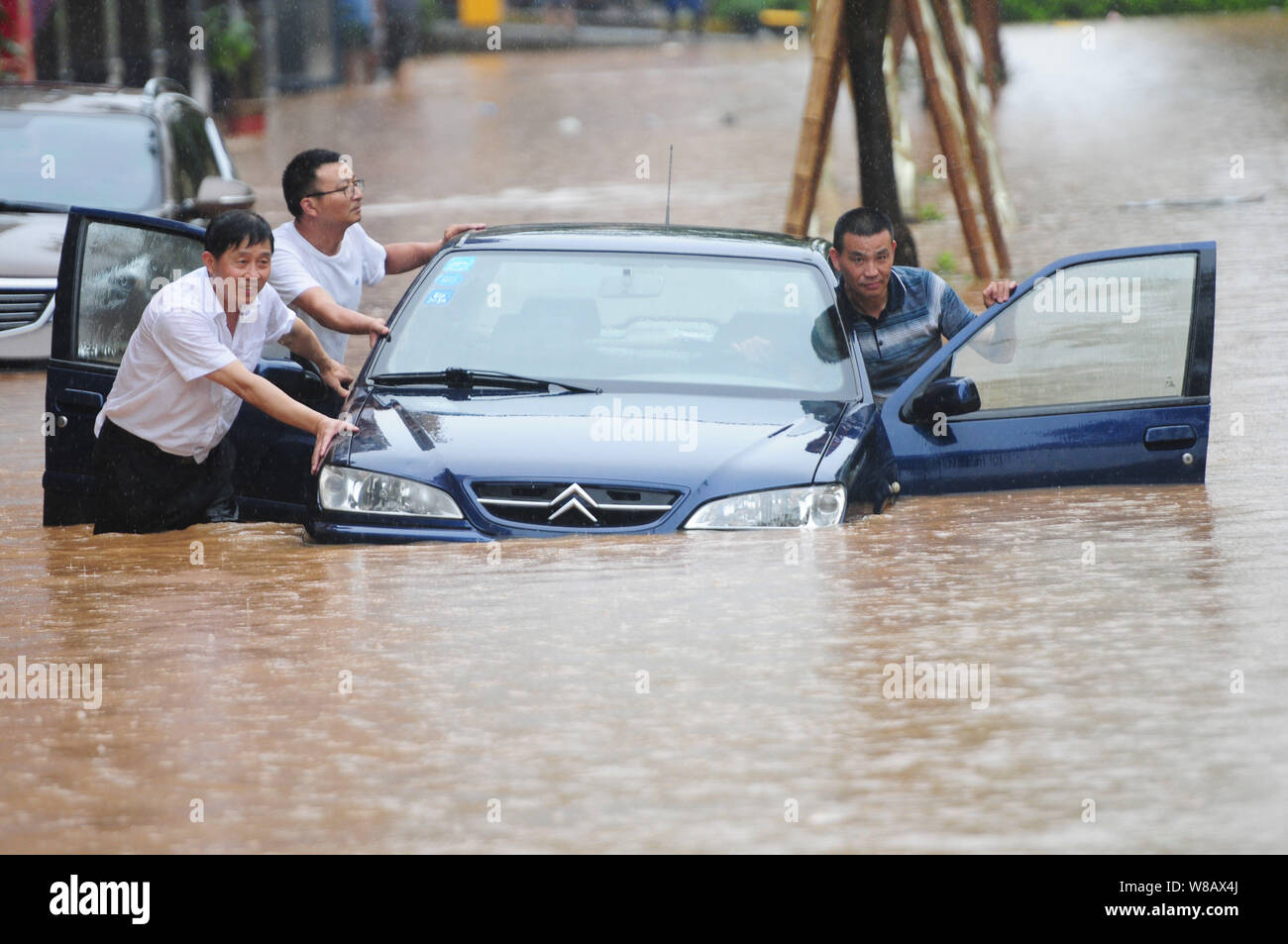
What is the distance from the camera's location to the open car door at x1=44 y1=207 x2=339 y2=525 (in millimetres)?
7617

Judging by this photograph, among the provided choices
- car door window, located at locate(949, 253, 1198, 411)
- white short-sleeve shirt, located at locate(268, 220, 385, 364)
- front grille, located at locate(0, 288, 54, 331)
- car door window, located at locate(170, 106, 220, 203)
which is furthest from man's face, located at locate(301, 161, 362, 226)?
car door window, located at locate(170, 106, 220, 203)

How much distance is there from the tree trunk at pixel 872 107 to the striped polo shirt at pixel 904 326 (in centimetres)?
600

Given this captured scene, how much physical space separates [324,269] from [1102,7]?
168 feet

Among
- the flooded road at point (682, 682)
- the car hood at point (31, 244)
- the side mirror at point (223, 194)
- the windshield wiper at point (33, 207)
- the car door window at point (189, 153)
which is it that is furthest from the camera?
the car door window at point (189, 153)

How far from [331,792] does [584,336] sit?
3.02 m

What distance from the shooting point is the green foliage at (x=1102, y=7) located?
55031 millimetres

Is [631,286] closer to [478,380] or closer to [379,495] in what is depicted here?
[478,380]

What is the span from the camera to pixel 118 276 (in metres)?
7.77

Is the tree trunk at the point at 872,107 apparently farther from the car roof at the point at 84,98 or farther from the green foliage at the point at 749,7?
the green foliage at the point at 749,7

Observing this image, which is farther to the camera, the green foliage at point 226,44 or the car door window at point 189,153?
the green foliage at point 226,44

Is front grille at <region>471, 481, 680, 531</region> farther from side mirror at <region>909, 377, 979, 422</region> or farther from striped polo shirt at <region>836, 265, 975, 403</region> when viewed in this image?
striped polo shirt at <region>836, 265, 975, 403</region>

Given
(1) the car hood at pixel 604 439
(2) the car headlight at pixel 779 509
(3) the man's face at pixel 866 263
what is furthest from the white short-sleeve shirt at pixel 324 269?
(2) the car headlight at pixel 779 509

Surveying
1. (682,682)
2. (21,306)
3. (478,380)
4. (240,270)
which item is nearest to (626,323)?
(478,380)
